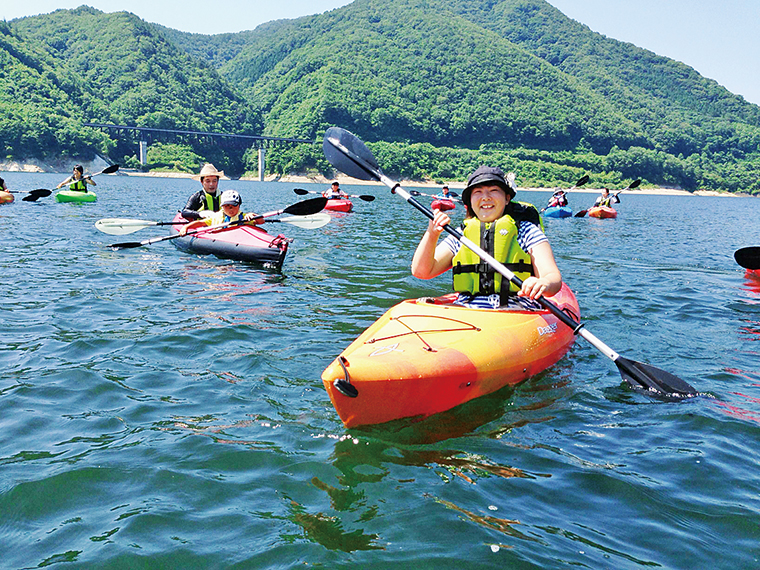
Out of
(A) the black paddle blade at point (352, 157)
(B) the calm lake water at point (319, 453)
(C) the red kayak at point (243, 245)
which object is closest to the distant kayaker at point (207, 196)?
(C) the red kayak at point (243, 245)

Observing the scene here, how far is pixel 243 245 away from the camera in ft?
33.0

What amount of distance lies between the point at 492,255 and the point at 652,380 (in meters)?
1.60

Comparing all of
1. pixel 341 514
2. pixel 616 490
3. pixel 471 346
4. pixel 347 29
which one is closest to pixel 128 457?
pixel 341 514

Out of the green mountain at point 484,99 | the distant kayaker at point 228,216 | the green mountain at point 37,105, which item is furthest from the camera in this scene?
the green mountain at point 484,99

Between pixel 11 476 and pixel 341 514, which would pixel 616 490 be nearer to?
pixel 341 514

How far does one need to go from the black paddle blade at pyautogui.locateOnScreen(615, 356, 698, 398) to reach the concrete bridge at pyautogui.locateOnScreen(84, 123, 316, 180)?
9464cm

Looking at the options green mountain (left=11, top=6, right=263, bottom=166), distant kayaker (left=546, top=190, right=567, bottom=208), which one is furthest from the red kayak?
green mountain (left=11, top=6, right=263, bottom=166)

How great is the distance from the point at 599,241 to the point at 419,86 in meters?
122

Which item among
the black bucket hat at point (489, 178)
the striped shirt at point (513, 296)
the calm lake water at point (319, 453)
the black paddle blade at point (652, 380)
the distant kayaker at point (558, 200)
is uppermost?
the black bucket hat at point (489, 178)

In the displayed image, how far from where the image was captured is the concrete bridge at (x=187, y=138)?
92.8 meters

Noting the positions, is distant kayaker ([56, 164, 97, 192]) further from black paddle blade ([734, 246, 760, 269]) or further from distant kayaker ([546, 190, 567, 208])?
black paddle blade ([734, 246, 760, 269])

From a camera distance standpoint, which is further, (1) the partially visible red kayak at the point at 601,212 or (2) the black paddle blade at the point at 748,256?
(1) the partially visible red kayak at the point at 601,212

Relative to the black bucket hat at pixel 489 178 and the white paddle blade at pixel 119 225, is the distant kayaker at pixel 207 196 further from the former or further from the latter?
the black bucket hat at pixel 489 178

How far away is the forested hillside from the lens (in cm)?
10612
